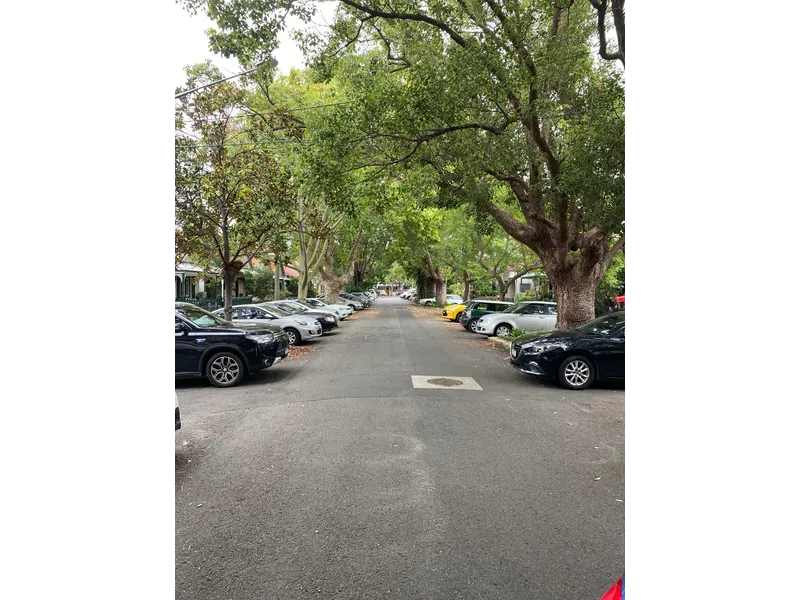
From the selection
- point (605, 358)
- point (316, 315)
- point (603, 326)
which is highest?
point (603, 326)

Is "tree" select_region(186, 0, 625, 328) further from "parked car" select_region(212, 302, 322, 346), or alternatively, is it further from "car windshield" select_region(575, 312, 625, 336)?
"parked car" select_region(212, 302, 322, 346)

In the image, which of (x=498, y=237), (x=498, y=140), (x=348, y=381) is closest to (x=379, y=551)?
(x=348, y=381)

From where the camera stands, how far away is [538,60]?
7.83 m

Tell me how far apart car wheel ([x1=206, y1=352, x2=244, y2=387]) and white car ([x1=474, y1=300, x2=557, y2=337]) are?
11.3 metres

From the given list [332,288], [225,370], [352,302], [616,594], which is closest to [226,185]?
[225,370]

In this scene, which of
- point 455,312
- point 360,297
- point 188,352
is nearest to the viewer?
point 188,352

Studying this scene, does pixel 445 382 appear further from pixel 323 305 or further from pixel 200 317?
pixel 323 305

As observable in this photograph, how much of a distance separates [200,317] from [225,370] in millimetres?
1268

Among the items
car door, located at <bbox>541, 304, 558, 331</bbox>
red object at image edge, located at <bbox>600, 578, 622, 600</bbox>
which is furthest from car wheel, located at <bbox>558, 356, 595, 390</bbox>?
car door, located at <bbox>541, 304, 558, 331</bbox>

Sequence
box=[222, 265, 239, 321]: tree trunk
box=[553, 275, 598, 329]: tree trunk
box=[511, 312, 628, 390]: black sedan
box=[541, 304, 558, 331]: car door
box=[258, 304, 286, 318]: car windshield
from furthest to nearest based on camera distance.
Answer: box=[541, 304, 558, 331]: car door, box=[258, 304, 286, 318]: car windshield, box=[553, 275, 598, 329]: tree trunk, box=[222, 265, 239, 321]: tree trunk, box=[511, 312, 628, 390]: black sedan

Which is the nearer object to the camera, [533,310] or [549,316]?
[549,316]

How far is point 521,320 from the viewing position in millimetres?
17984

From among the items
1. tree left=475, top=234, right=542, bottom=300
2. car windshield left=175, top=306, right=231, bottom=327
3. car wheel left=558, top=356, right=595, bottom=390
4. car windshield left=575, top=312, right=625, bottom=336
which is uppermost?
tree left=475, top=234, right=542, bottom=300

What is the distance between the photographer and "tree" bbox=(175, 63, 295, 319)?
9883 millimetres
